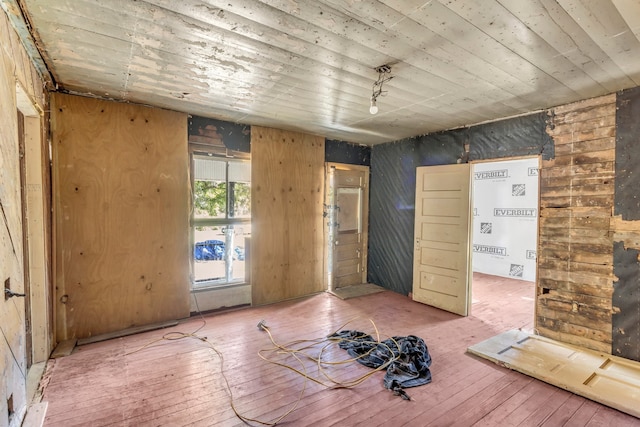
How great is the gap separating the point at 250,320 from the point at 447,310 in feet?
9.39

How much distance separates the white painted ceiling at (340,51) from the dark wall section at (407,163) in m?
0.40

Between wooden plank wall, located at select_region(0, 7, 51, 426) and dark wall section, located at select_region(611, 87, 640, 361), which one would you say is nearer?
wooden plank wall, located at select_region(0, 7, 51, 426)

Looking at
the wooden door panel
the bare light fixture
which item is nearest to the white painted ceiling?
the bare light fixture

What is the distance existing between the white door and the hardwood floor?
0.69m

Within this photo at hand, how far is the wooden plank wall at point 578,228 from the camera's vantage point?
290 centimetres

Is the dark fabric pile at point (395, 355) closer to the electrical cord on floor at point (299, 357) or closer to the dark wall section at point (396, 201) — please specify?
the electrical cord on floor at point (299, 357)

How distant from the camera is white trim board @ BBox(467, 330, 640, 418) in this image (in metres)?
2.26

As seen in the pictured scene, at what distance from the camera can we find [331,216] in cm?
519

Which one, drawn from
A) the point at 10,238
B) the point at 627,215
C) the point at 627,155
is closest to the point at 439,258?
the point at 627,215

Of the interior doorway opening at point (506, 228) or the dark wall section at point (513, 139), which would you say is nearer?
the dark wall section at point (513, 139)

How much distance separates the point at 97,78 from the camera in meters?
2.66

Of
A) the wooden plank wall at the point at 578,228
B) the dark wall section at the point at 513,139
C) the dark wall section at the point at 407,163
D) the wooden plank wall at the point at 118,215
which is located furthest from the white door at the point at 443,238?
the wooden plank wall at the point at 118,215

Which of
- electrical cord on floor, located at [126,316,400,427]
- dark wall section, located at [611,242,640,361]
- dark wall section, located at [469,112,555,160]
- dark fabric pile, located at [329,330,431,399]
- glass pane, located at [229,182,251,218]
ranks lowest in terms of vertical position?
electrical cord on floor, located at [126,316,400,427]

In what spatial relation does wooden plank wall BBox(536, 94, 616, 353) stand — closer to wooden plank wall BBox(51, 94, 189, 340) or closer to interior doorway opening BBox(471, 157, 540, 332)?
interior doorway opening BBox(471, 157, 540, 332)
